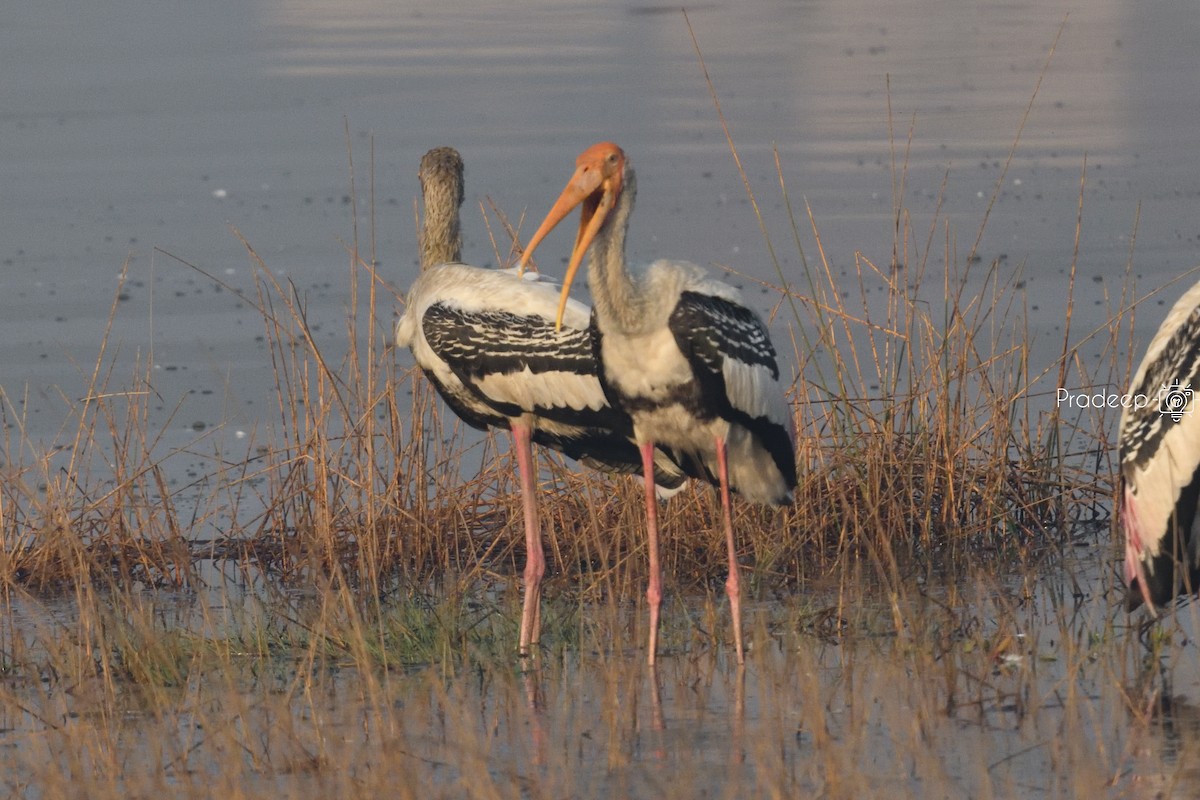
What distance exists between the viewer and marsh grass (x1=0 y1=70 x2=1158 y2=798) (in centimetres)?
423

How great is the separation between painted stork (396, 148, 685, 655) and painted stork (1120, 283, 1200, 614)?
4.39ft

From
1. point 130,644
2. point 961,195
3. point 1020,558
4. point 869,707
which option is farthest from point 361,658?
point 961,195

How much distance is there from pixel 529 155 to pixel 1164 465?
29.8 ft

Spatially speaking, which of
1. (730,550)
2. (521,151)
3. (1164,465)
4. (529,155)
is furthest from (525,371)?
(521,151)

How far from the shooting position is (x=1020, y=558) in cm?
600

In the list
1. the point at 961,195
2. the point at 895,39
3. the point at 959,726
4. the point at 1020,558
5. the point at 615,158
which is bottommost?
the point at 959,726

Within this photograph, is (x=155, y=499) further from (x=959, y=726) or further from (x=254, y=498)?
(x=959, y=726)

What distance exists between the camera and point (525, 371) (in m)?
5.54

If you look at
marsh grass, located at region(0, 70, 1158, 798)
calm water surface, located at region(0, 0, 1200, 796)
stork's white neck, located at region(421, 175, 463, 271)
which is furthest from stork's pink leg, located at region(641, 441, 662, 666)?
stork's white neck, located at region(421, 175, 463, 271)

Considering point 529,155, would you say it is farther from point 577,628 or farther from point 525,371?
point 577,628

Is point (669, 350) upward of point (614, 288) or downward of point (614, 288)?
downward

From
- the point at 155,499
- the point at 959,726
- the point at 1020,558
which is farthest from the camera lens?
the point at 155,499

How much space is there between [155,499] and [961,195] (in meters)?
6.20

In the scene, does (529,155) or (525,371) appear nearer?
(525,371)
